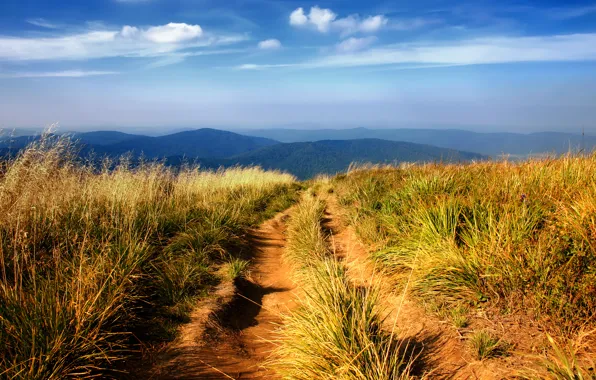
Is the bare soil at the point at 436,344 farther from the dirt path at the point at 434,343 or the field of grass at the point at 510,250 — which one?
the field of grass at the point at 510,250

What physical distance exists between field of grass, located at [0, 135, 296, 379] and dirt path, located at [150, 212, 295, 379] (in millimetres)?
315

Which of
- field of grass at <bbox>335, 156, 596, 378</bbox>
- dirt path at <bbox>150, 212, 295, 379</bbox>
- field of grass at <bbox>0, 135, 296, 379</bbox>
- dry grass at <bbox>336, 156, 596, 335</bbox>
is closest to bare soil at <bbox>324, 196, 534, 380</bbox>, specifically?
field of grass at <bbox>335, 156, 596, 378</bbox>

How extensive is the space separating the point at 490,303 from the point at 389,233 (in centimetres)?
243

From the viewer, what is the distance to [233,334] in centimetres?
428

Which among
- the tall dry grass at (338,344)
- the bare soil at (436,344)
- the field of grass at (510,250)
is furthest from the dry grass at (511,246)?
the tall dry grass at (338,344)

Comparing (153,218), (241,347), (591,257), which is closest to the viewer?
(591,257)

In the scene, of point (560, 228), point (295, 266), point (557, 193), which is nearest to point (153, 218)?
point (295, 266)

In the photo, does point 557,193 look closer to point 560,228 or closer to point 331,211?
point 560,228

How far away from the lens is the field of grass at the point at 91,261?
2.80 m

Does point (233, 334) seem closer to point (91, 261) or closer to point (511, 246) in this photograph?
point (91, 261)

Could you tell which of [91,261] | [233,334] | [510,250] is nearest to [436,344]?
[510,250]

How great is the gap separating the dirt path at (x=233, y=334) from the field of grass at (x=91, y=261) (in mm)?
315

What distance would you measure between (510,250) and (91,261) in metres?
5.24

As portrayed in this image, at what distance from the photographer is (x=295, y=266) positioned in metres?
6.51
